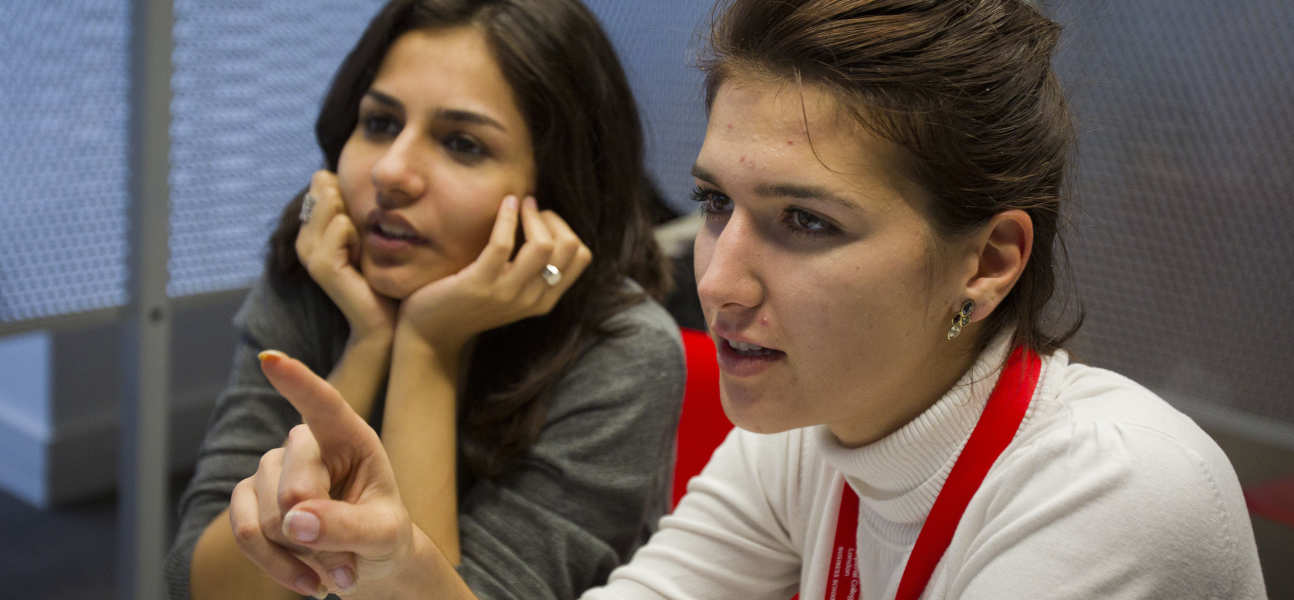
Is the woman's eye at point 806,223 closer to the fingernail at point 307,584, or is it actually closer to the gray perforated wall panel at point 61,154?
the fingernail at point 307,584

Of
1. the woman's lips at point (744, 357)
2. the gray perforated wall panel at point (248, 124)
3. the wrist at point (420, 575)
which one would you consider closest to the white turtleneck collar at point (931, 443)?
the woman's lips at point (744, 357)

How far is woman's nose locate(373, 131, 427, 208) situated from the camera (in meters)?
1.04

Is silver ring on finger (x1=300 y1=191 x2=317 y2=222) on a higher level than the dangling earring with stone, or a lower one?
lower

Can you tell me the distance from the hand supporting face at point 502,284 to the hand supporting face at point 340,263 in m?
0.03

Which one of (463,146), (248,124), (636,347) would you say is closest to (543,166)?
(463,146)

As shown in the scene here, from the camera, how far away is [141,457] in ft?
4.66

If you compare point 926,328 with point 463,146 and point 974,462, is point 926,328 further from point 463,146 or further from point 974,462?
point 463,146

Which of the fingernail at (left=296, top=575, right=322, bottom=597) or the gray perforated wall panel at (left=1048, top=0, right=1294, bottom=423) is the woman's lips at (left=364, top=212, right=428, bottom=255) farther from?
the gray perforated wall panel at (left=1048, top=0, right=1294, bottom=423)

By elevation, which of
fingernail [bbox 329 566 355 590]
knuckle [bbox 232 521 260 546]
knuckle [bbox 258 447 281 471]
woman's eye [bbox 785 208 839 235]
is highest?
woman's eye [bbox 785 208 839 235]

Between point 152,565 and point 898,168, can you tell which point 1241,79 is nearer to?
point 898,168

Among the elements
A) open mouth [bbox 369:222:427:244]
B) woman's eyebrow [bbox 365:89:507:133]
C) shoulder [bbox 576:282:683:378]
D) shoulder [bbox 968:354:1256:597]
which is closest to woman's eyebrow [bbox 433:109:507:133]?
woman's eyebrow [bbox 365:89:507:133]

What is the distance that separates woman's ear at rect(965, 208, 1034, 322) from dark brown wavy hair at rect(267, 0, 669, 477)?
44 centimetres

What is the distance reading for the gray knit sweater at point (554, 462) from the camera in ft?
3.29

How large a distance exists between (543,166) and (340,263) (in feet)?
0.69
